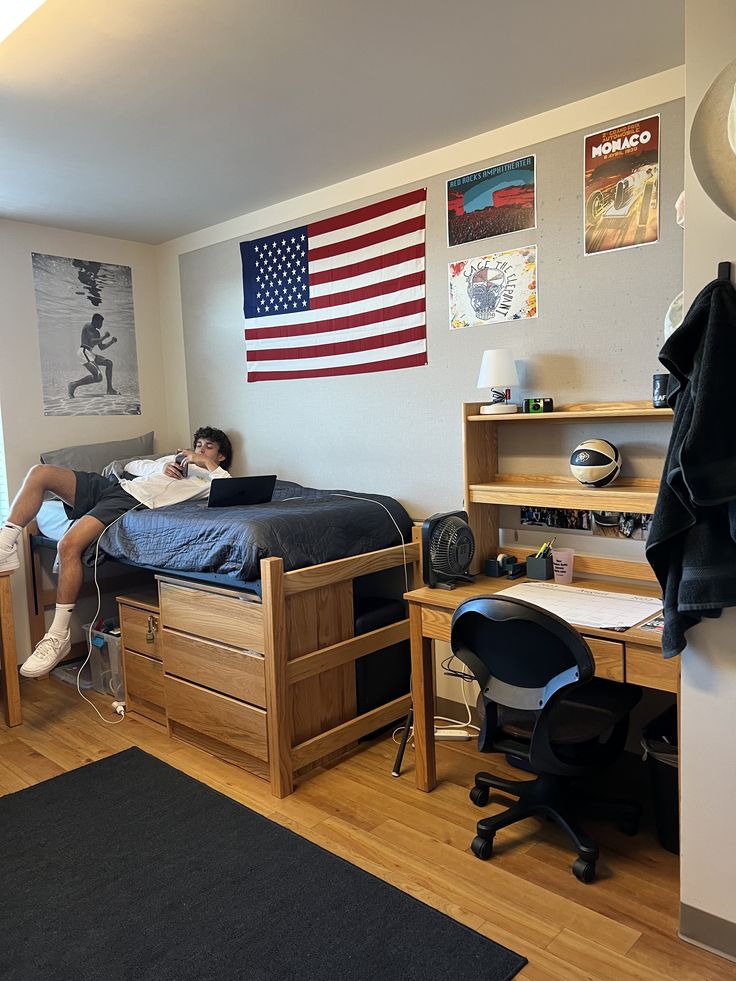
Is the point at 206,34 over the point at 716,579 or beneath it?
over

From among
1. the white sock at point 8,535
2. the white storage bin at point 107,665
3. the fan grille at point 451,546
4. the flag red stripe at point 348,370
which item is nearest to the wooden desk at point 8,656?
the white sock at point 8,535

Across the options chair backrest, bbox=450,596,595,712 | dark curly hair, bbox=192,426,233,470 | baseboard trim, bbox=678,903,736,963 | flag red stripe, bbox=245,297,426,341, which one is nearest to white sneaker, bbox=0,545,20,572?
dark curly hair, bbox=192,426,233,470

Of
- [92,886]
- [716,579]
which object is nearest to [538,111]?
[716,579]

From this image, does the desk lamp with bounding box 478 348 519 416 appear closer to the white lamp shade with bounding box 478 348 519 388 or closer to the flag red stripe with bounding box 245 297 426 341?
the white lamp shade with bounding box 478 348 519 388

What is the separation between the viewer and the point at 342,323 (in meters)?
3.60

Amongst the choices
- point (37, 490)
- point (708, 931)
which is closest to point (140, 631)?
point (37, 490)

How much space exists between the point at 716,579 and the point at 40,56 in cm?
251

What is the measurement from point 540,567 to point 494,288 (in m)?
1.19

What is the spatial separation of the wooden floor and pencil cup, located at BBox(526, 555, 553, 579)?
0.80 metres

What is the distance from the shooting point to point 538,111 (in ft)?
9.09

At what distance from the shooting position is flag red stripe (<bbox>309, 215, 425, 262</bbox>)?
325cm

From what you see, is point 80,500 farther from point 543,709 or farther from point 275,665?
point 543,709

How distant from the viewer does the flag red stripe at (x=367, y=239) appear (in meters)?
3.25

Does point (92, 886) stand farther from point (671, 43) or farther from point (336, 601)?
point (671, 43)
